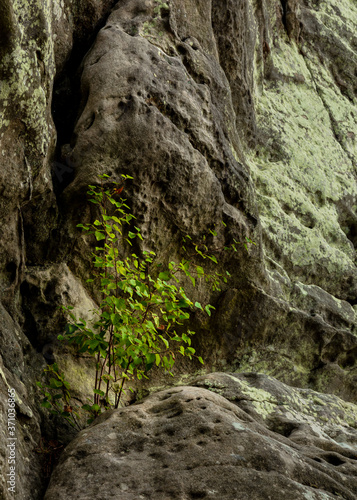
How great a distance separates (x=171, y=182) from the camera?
532cm

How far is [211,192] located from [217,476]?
3.09 metres

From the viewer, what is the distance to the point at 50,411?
13.1 feet

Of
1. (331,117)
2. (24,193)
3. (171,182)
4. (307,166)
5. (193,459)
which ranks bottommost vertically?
(193,459)

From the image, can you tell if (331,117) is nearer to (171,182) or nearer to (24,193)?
(171,182)

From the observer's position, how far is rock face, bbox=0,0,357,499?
4.31 meters

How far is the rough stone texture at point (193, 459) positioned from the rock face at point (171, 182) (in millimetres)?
207

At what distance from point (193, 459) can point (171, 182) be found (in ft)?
8.99

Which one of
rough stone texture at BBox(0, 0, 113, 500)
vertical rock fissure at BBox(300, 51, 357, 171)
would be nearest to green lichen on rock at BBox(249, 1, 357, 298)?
vertical rock fissure at BBox(300, 51, 357, 171)

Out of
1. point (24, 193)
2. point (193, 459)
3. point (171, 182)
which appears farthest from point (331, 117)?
point (193, 459)

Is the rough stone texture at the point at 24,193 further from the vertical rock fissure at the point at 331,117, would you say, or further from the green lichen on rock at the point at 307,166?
the vertical rock fissure at the point at 331,117

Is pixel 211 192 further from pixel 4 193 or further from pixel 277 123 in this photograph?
pixel 277 123

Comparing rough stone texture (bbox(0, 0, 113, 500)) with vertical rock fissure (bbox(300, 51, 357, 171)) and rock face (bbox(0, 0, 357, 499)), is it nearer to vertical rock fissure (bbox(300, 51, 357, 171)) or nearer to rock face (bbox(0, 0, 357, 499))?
rock face (bbox(0, 0, 357, 499))

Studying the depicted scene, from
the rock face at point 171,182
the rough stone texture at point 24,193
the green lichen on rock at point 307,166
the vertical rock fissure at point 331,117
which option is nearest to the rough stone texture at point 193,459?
the rock face at point 171,182

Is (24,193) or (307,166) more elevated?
(307,166)
